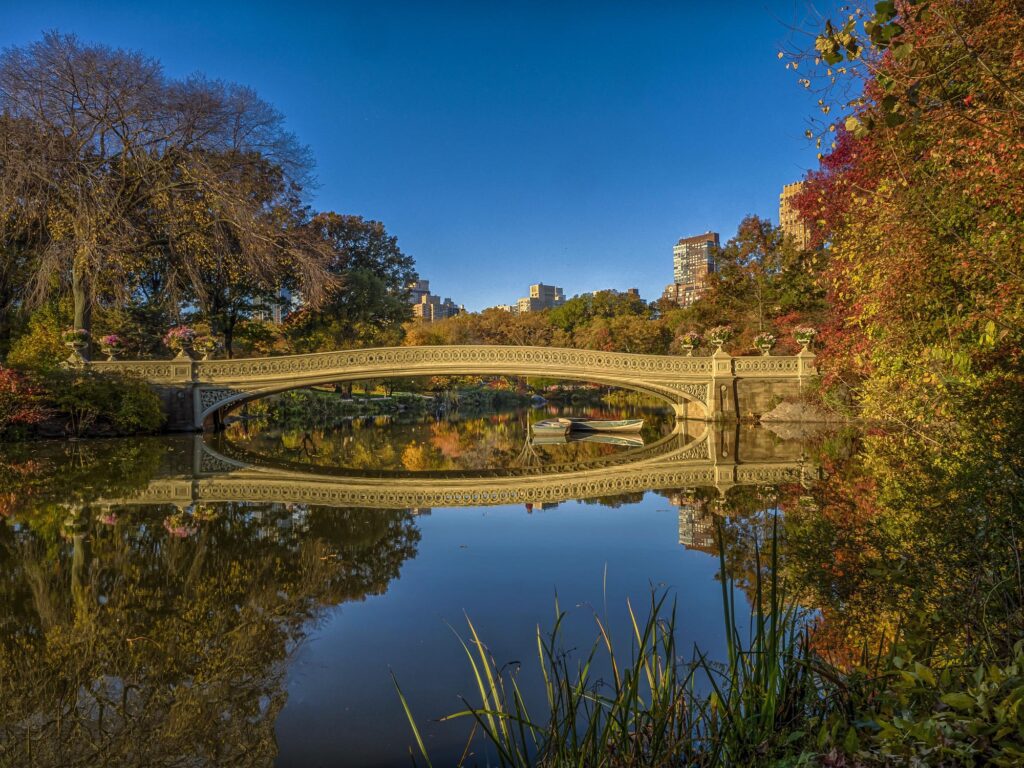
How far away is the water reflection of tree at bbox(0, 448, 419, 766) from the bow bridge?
10.7 m

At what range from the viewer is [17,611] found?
366 centimetres

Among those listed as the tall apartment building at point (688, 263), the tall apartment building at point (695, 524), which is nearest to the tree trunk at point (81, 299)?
the tall apartment building at point (695, 524)

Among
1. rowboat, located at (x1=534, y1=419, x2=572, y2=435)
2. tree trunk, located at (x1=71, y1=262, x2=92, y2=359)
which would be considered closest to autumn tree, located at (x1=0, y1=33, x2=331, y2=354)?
tree trunk, located at (x1=71, y1=262, x2=92, y2=359)

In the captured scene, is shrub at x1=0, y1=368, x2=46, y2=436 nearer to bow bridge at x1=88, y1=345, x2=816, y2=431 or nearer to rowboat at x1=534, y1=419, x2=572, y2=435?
bow bridge at x1=88, y1=345, x2=816, y2=431

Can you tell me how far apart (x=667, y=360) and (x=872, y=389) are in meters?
11.7

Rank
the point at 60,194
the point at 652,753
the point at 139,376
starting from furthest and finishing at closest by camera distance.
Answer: the point at 139,376 → the point at 60,194 → the point at 652,753

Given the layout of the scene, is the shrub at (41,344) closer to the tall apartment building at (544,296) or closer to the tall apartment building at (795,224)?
the tall apartment building at (795,224)

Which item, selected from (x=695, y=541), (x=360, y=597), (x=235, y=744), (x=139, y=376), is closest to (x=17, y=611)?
(x=360, y=597)

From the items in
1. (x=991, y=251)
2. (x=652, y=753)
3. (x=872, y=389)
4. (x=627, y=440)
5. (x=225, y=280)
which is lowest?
(x=627, y=440)

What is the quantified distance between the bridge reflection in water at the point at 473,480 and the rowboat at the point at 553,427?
5.27 m

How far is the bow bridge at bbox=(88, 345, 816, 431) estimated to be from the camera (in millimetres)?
16641

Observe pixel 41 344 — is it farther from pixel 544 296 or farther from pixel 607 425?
pixel 544 296

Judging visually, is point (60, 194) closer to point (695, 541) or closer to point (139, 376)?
point (139, 376)

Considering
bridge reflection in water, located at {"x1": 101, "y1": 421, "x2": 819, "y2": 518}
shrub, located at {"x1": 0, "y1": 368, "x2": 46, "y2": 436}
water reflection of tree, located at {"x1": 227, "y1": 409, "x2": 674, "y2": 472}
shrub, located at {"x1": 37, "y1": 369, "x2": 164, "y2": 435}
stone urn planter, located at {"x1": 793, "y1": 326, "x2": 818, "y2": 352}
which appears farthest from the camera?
stone urn planter, located at {"x1": 793, "y1": 326, "x2": 818, "y2": 352}
